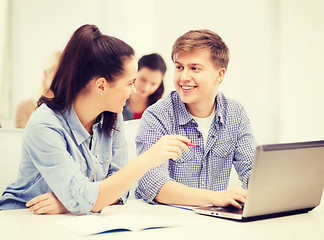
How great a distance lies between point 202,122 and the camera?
5.89 ft

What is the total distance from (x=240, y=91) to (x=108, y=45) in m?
2.85

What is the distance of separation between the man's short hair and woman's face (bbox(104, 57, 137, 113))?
0.36 meters

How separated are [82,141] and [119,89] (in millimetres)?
209

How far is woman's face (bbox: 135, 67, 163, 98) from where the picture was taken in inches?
136

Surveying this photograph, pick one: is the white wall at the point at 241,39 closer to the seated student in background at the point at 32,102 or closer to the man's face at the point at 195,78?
the seated student in background at the point at 32,102

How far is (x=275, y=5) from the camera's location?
403 centimetres

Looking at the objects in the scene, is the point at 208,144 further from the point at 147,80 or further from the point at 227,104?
the point at 147,80

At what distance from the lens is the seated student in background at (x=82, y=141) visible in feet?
3.98

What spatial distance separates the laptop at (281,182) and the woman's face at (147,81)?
2302mm

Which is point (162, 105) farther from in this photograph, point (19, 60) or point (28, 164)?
point (19, 60)

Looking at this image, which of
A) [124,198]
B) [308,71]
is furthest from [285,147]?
[308,71]

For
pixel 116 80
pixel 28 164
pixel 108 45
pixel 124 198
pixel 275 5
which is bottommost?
pixel 124 198

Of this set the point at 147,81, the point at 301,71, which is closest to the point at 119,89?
the point at 147,81

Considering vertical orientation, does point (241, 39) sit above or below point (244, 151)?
above
